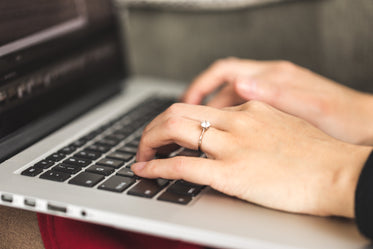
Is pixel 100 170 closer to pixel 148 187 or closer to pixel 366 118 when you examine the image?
pixel 148 187

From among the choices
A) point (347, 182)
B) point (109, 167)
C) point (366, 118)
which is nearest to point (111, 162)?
point (109, 167)

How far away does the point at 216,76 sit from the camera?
2.73 feet

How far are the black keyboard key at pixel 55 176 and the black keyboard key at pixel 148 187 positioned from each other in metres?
0.10

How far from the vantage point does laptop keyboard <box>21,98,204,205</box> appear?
1.76ft

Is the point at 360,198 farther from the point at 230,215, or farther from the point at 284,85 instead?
the point at 284,85

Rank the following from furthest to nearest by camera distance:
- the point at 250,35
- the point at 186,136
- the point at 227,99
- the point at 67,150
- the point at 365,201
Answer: the point at 250,35 < the point at 227,99 < the point at 67,150 < the point at 186,136 < the point at 365,201

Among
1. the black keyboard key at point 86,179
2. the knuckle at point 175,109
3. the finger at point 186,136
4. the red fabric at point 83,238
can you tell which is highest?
the knuckle at point 175,109

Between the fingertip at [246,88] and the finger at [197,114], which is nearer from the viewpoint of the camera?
the finger at [197,114]

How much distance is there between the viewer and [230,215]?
49 centimetres

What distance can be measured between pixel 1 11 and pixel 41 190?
322mm

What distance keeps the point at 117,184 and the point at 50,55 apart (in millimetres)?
367

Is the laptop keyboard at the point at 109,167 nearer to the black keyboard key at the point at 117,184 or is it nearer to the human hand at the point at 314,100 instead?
the black keyboard key at the point at 117,184

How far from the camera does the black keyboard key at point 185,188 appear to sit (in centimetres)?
53

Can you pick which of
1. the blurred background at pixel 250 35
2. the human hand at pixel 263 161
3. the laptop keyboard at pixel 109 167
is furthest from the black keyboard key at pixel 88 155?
the blurred background at pixel 250 35
